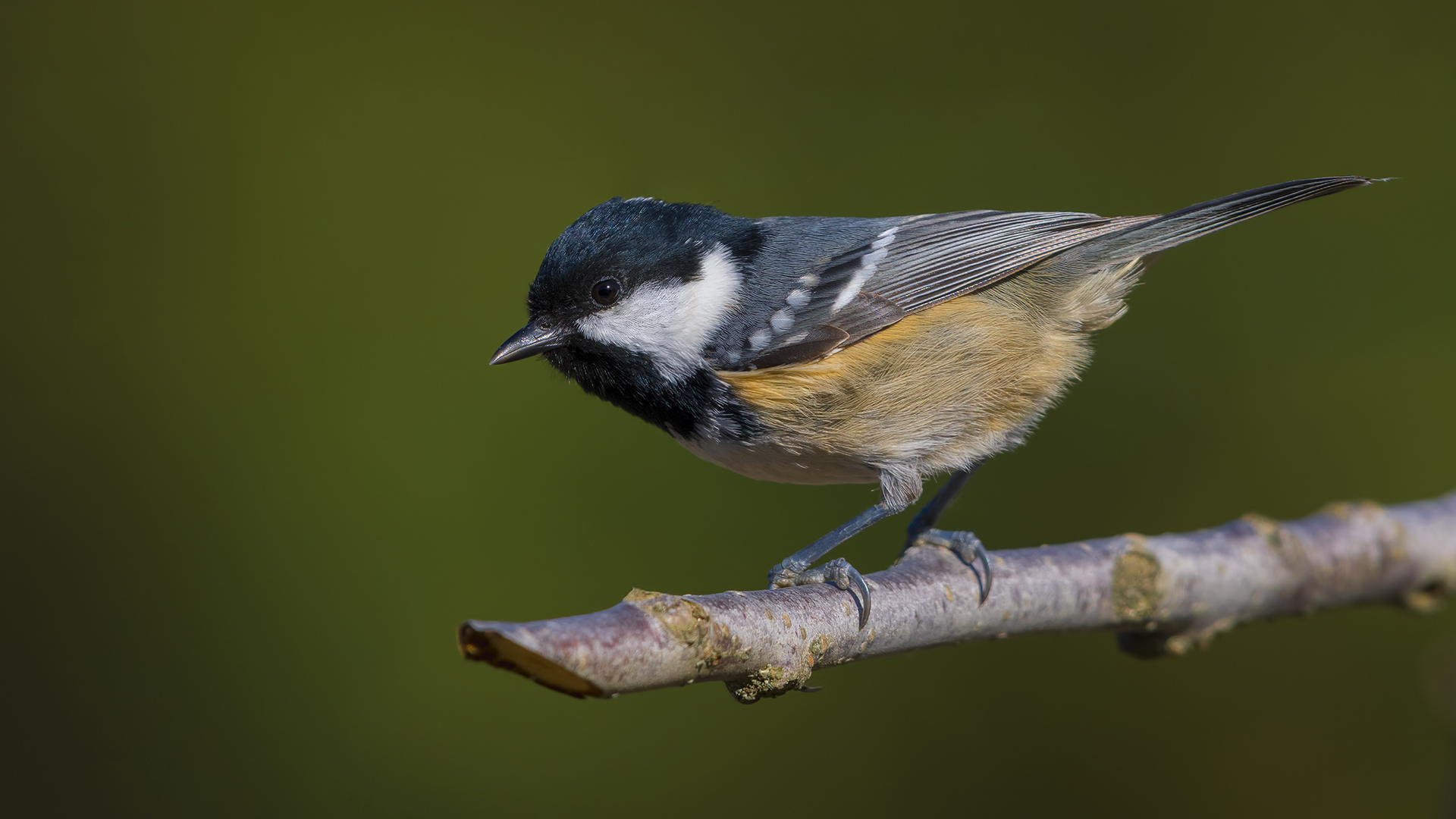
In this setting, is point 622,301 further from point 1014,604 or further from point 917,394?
point 1014,604

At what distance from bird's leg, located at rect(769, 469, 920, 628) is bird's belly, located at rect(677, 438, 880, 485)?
5 cm

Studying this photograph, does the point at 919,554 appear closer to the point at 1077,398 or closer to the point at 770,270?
the point at 770,270

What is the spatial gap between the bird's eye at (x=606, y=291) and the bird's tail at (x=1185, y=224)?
86 cm

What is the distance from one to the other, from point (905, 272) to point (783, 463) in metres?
0.44

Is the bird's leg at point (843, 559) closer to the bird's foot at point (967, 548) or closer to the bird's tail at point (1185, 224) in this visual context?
the bird's foot at point (967, 548)

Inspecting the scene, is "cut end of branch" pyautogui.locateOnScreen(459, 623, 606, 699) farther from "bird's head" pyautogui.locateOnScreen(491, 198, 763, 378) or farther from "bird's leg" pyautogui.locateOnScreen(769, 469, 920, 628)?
"bird's head" pyautogui.locateOnScreen(491, 198, 763, 378)

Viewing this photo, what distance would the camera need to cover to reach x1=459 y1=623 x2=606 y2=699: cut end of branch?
2.93 ft

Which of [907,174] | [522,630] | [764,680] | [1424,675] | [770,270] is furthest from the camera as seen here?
[907,174]

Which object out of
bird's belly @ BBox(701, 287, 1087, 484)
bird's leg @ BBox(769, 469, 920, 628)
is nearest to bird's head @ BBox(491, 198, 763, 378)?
bird's belly @ BBox(701, 287, 1087, 484)

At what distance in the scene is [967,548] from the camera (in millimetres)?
1774

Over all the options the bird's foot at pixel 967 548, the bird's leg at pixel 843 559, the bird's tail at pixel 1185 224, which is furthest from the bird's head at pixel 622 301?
the bird's tail at pixel 1185 224

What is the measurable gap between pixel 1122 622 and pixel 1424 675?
1.21 m

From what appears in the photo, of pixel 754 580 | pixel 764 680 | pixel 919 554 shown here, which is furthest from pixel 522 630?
pixel 754 580

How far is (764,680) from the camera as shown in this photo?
4.13 ft
